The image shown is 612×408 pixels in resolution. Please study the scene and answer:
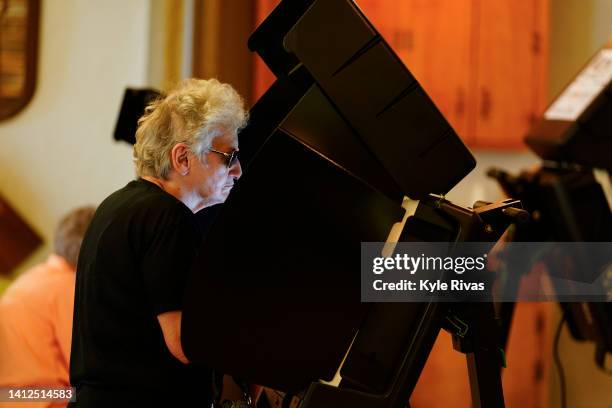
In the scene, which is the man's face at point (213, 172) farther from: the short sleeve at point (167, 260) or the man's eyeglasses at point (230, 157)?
the short sleeve at point (167, 260)

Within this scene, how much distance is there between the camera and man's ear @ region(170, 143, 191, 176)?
51.2 inches

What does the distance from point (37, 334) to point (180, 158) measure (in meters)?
1.07

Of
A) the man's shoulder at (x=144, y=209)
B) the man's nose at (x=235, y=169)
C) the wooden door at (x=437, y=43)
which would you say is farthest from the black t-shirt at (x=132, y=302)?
the wooden door at (x=437, y=43)

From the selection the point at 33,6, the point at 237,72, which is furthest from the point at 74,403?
the point at 33,6

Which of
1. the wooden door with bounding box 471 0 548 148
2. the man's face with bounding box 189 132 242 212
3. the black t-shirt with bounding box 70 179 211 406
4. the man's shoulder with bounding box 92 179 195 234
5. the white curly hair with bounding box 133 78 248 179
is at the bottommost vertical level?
the black t-shirt with bounding box 70 179 211 406

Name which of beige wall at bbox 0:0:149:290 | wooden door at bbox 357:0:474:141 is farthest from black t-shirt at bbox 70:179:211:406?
beige wall at bbox 0:0:149:290

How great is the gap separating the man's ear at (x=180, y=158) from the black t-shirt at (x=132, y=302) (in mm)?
51

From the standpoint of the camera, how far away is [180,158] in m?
1.31

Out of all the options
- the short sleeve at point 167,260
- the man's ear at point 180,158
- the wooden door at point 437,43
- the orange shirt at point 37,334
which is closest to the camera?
the short sleeve at point 167,260

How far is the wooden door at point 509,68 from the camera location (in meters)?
3.15

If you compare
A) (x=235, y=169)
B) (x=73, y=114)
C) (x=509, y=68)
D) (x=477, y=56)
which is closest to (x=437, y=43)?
(x=477, y=56)

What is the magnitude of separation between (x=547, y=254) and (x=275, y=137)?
143cm

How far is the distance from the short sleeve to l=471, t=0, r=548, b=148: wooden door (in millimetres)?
2200

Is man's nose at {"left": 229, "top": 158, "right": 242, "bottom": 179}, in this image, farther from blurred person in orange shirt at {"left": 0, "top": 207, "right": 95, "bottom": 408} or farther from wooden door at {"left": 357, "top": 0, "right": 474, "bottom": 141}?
wooden door at {"left": 357, "top": 0, "right": 474, "bottom": 141}
